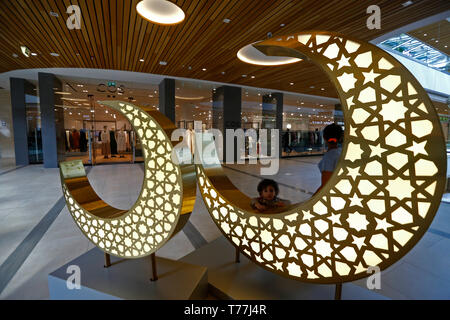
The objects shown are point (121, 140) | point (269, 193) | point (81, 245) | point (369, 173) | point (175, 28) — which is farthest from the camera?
point (121, 140)

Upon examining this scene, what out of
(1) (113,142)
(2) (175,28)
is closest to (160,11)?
(2) (175,28)

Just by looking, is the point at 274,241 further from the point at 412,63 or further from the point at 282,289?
the point at 412,63

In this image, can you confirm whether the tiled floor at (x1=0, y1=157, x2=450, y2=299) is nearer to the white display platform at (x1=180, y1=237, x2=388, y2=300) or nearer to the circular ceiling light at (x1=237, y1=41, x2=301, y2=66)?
the white display platform at (x1=180, y1=237, x2=388, y2=300)

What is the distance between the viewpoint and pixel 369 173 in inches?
37.1

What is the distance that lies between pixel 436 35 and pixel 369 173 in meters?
8.47

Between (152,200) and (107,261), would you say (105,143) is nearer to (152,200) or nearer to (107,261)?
(107,261)

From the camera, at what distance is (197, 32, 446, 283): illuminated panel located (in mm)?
847

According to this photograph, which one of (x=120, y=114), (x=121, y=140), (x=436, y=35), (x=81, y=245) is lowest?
(x=81, y=245)

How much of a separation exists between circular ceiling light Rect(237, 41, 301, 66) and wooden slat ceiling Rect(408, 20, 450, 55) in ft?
11.0

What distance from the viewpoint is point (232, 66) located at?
7.03 m

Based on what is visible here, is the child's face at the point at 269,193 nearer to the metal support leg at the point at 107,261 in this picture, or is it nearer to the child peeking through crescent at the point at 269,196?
the child peeking through crescent at the point at 269,196

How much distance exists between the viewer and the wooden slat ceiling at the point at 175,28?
12.5 ft
